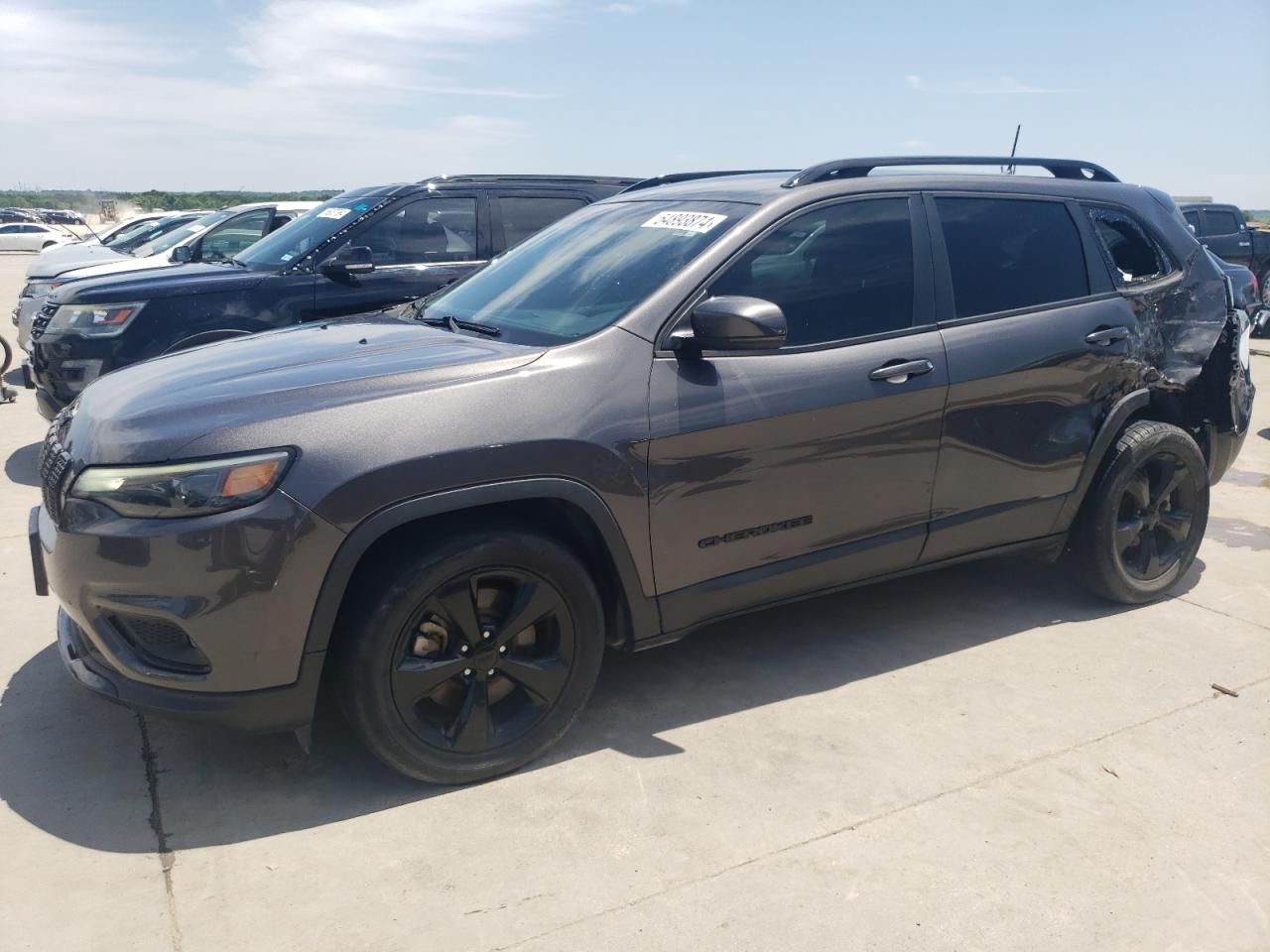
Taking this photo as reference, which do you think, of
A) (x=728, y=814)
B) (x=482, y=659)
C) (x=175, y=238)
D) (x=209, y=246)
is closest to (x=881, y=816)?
(x=728, y=814)

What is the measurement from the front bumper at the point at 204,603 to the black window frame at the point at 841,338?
1.29 meters

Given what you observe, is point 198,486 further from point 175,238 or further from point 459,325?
point 175,238

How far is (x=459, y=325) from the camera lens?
393 centimetres

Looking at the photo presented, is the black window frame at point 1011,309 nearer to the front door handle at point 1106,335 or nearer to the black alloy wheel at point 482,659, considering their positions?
the front door handle at point 1106,335

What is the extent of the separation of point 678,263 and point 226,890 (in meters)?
2.29

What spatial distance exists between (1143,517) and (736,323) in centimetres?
243

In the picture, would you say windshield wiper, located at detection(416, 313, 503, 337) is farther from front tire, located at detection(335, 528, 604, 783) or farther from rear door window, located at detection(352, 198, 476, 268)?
rear door window, located at detection(352, 198, 476, 268)

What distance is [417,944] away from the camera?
104 inches

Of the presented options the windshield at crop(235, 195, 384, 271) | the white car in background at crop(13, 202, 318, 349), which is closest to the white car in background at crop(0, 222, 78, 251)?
the white car in background at crop(13, 202, 318, 349)

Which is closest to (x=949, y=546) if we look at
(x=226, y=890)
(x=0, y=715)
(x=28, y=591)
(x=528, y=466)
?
(x=528, y=466)

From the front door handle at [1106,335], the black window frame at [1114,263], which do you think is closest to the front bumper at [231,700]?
the front door handle at [1106,335]

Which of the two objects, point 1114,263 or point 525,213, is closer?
point 1114,263

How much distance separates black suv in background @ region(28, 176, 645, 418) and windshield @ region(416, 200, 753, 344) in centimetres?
282

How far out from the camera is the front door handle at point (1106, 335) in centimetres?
432
